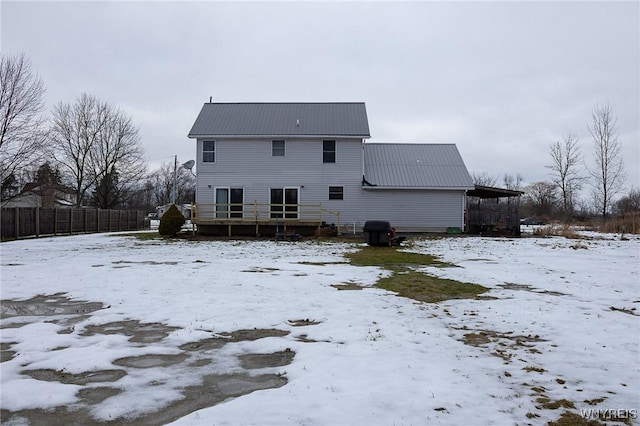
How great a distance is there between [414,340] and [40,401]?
383 cm

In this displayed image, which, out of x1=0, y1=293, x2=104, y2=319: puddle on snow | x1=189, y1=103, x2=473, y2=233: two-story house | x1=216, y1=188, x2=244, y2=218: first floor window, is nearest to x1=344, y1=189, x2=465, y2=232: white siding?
x1=189, y1=103, x2=473, y2=233: two-story house

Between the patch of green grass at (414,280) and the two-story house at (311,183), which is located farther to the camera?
the two-story house at (311,183)

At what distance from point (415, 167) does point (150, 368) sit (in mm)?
24689

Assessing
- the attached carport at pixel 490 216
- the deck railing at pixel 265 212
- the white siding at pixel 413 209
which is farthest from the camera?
the attached carport at pixel 490 216

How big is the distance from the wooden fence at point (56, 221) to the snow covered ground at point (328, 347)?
14.8 m

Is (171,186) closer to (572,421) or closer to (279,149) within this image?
(279,149)

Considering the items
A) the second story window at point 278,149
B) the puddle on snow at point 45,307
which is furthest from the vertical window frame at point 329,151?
the puddle on snow at point 45,307

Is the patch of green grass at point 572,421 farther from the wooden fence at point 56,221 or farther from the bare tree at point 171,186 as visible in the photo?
the bare tree at point 171,186

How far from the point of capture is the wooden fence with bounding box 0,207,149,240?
22.4m

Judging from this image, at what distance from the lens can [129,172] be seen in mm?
41969

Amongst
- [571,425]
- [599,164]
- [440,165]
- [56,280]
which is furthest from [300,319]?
[599,164]

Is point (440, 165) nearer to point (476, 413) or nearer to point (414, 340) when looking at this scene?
point (414, 340)

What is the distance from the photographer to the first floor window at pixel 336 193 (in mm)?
25844

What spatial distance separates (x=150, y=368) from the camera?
14.7ft
